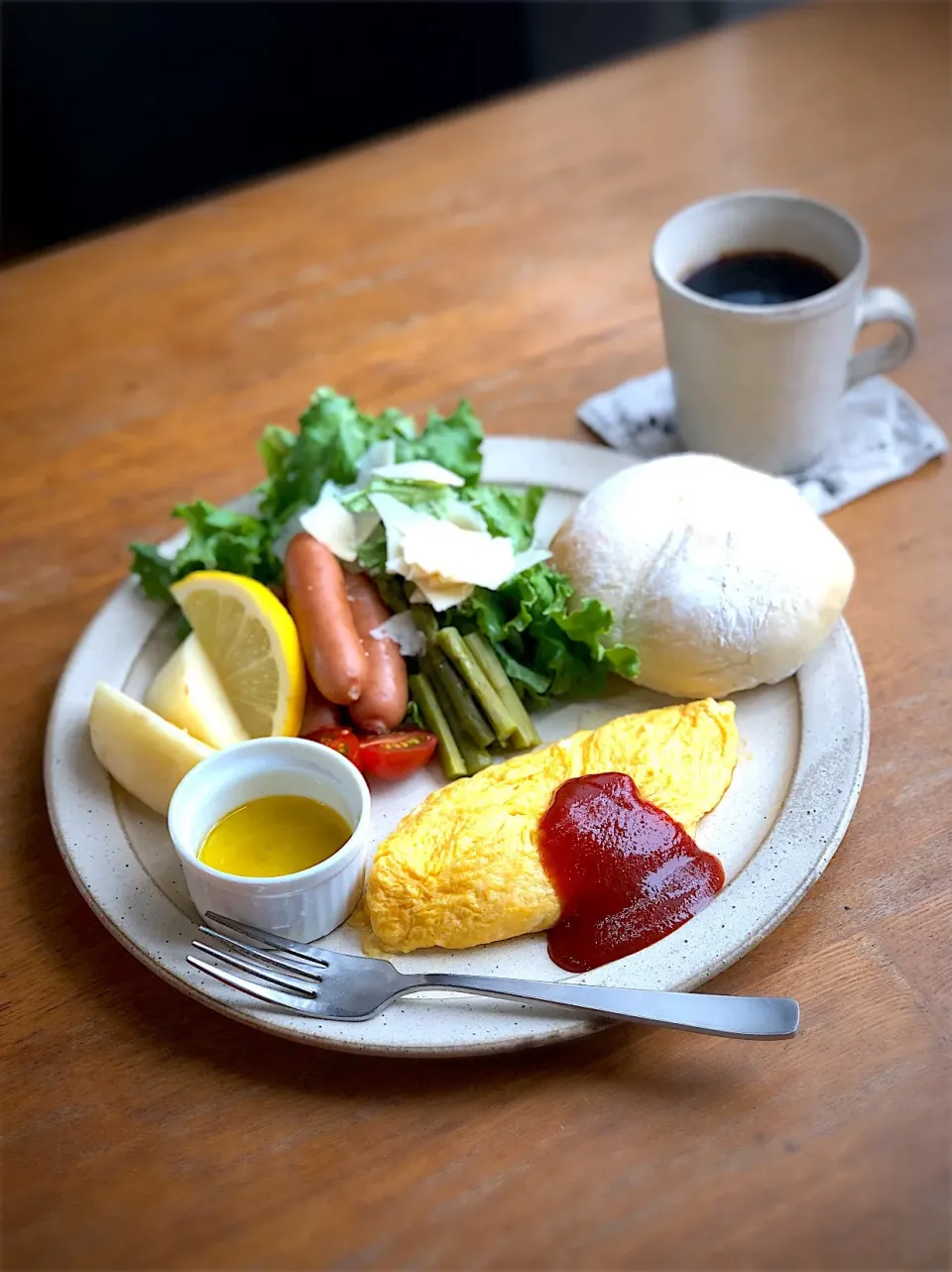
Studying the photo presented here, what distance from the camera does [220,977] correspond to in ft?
5.34

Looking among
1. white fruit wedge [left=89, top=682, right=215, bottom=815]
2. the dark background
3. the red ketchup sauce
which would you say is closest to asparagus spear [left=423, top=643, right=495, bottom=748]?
the red ketchup sauce

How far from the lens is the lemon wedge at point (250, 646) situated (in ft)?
6.64

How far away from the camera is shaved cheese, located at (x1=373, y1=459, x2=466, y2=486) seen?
2219 mm

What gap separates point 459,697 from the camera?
2.04 m

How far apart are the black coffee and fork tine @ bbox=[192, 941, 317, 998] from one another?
1.43 m

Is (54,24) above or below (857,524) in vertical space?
above

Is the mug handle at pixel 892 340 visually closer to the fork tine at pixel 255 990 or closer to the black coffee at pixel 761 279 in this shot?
the black coffee at pixel 761 279

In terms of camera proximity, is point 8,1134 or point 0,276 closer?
point 8,1134

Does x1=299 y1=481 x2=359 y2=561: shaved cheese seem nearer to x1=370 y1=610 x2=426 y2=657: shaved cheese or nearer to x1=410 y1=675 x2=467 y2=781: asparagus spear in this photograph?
x1=370 y1=610 x2=426 y2=657: shaved cheese

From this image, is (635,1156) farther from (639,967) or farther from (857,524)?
(857,524)

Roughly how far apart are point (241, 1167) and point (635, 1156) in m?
0.46

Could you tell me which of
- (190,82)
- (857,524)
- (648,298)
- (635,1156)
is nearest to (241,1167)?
(635,1156)

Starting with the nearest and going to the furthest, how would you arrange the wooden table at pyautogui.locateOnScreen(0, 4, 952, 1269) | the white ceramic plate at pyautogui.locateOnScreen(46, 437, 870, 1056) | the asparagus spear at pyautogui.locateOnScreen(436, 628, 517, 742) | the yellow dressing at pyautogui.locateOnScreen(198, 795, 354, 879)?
1. the wooden table at pyautogui.locateOnScreen(0, 4, 952, 1269)
2. the white ceramic plate at pyautogui.locateOnScreen(46, 437, 870, 1056)
3. the yellow dressing at pyautogui.locateOnScreen(198, 795, 354, 879)
4. the asparagus spear at pyautogui.locateOnScreen(436, 628, 517, 742)

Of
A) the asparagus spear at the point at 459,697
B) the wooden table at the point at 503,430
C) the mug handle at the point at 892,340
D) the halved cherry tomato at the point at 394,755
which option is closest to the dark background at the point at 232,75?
the wooden table at the point at 503,430
